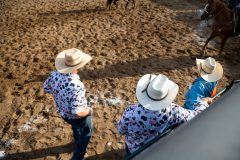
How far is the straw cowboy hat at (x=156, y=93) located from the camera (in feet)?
11.0

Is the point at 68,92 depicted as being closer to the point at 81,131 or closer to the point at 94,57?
the point at 81,131

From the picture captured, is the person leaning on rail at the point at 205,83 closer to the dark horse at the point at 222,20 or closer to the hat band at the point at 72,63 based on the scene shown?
the hat band at the point at 72,63

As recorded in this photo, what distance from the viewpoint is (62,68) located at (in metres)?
4.32

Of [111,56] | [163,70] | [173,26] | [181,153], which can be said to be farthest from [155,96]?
[173,26]

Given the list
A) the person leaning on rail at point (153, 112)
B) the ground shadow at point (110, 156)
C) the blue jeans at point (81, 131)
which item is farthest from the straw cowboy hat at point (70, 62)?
the ground shadow at point (110, 156)

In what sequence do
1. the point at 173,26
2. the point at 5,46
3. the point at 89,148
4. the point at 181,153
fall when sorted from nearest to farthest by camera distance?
the point at 181,153 → the point at 89,148 → the point at 5,46 → the point at 173,26

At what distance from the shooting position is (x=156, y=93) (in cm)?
340

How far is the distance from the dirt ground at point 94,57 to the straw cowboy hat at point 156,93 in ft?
7.25

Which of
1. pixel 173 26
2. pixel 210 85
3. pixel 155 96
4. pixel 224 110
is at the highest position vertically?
pixel 224 110

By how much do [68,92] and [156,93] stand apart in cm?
135

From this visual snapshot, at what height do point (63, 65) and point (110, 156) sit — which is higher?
point (63, 65)

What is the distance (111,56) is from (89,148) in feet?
12.7

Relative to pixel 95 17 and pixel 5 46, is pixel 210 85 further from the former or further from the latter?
pixel 95 17

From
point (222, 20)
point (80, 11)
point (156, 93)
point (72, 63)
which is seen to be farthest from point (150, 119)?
point (80, 11)
